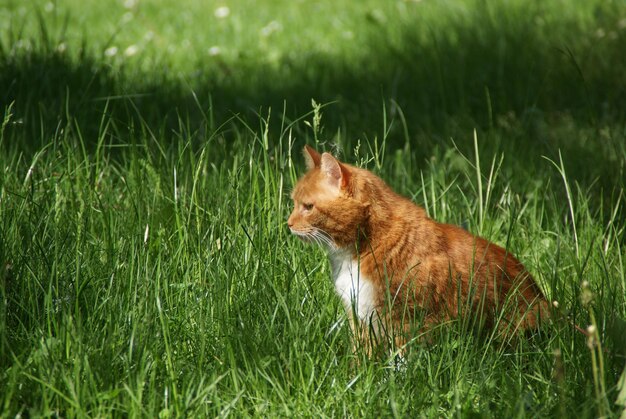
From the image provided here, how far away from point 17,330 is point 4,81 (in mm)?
2340

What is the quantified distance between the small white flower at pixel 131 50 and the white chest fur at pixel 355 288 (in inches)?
147

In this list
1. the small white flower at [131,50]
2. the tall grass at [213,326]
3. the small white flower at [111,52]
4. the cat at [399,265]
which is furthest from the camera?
the small white flower at [131,50]

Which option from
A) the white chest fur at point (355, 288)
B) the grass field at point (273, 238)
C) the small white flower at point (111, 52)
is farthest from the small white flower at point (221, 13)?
the white chest fur at point (355, 288)

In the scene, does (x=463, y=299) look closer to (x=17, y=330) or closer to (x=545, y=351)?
(x=545, y=351)

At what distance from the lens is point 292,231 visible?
3232mm

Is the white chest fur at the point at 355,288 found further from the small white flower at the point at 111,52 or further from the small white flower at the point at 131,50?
the small white flower at the point at 131,50

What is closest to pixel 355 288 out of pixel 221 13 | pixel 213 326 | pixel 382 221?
pixel 382 221

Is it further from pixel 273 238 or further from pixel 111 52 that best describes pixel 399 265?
pixel 111 52

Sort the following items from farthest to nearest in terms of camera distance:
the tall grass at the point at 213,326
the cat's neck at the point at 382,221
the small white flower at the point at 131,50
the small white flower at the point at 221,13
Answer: the small white flower at the point at 221,13 → the small white flower at the point at 131,50 → the cat's neck at the point at 382,221 → the tall grass at the point at 213,326

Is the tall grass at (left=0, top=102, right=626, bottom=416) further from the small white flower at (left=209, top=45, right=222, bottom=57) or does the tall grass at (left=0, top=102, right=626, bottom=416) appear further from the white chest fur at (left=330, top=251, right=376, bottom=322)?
the small white flower at (left=209, top=45, right=222, bottom=57)

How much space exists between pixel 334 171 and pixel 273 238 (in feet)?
1.07

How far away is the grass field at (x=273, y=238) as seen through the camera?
246 cm

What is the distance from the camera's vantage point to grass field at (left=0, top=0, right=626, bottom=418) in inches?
96.9

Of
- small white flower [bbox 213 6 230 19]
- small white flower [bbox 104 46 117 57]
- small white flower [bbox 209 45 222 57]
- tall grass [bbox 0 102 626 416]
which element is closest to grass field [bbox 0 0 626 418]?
tall grass [bbox 0 102 626 416]
